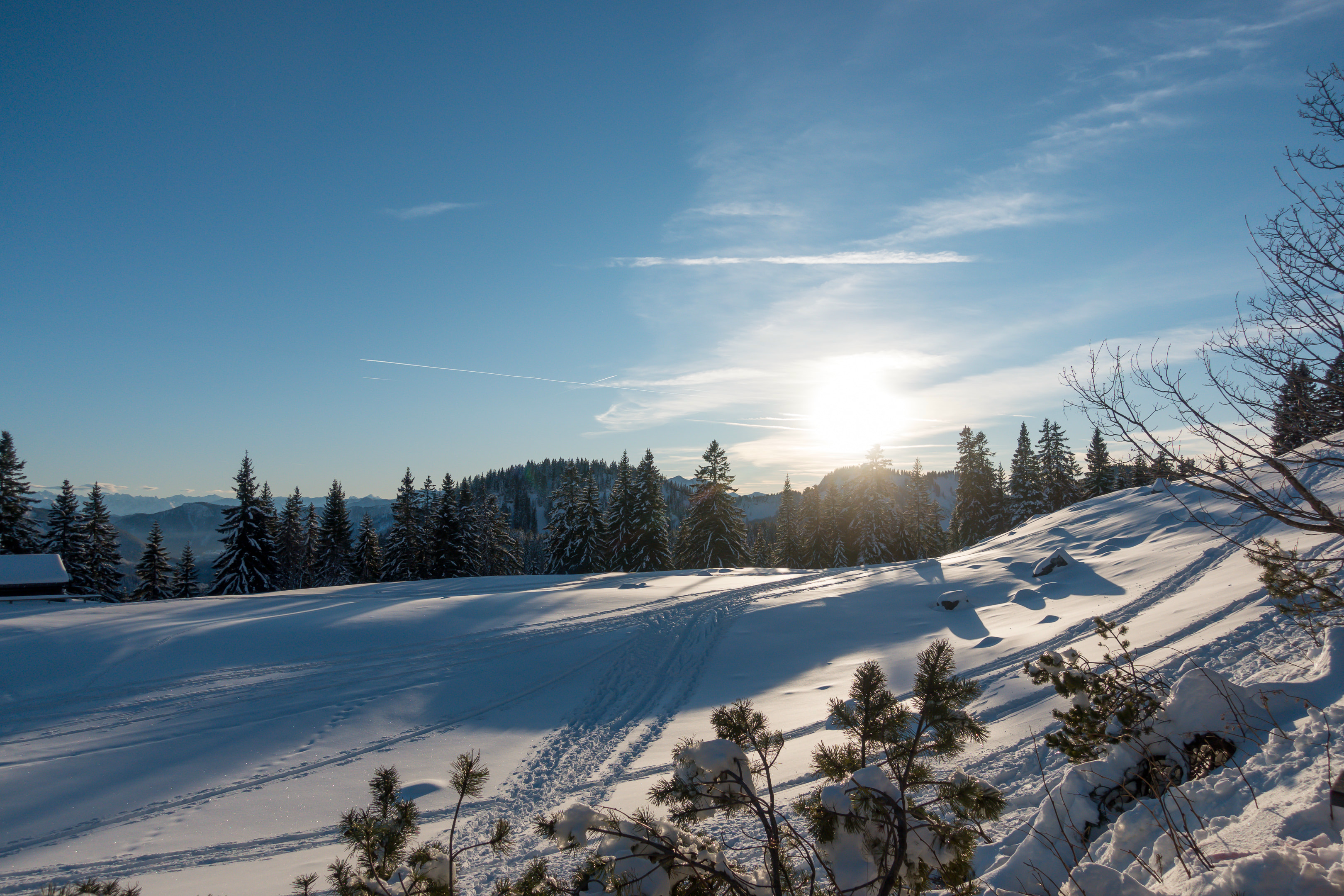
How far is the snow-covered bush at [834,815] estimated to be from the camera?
2117 millimetres

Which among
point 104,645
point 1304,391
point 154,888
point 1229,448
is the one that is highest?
point 1304,391

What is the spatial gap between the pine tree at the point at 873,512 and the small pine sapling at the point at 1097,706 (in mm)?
37072

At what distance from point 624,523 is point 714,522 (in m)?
5.76

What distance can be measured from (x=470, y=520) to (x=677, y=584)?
67.2 feet

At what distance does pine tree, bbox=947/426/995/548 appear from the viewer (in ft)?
140

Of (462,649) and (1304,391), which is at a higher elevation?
(1304,391)

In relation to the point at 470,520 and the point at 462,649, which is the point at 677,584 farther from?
the point at 470,520

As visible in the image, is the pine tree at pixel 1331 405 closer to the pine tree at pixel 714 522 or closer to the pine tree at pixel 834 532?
the pine tree at pixel 714 522

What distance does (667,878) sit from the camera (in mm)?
2125

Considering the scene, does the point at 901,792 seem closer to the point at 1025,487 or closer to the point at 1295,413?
the point at 1295,413

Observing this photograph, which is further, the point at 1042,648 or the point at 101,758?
the point at 1042,648

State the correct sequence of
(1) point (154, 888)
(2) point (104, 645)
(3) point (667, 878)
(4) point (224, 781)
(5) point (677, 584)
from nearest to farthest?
1. (3) point (667, 878)
2. (1) point (154, 888)
3. (4) point (224, 781)
4. (2) point (104, 645)
5. (5) point (677, 584)

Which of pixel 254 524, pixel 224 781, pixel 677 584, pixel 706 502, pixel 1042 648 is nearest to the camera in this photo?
pixel 224 781

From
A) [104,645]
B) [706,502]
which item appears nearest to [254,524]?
[104,645]
